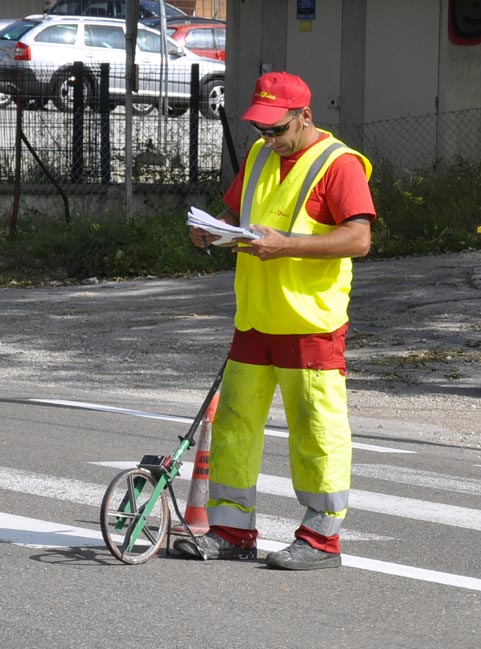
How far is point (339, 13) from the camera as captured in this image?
20.4m

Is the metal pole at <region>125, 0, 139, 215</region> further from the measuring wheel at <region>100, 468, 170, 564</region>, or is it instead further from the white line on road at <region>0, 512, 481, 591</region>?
the measuring wheel at <region>100, 468, 170, 564</region>

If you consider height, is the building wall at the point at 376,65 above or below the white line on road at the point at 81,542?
above

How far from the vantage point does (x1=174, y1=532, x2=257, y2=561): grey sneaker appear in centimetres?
596

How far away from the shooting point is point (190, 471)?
26.1 feet

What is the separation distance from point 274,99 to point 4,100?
15739 millimetres

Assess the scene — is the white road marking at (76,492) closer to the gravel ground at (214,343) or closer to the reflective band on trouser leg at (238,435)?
the reflective band on trouser leg at (238,435)

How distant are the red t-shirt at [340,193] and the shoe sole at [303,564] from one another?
1376 millimetres

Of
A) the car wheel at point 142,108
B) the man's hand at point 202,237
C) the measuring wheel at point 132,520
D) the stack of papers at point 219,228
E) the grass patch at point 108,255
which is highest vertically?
the stack of papers at point 219,228

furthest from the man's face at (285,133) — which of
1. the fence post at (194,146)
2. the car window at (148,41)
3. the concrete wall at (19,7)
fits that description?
the concrete wall at (19,7)

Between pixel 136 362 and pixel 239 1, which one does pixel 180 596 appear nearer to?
pixel 136 362

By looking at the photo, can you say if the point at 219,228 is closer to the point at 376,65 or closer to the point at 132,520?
the point at 132,520

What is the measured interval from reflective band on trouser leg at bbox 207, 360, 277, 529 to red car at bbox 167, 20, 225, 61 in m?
26.6

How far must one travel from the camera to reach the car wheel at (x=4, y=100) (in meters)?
20.4

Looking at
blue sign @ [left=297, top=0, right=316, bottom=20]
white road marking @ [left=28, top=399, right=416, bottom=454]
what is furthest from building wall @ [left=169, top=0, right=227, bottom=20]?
white road marking @ [left=28, top=399, right=416, bottom=454]
